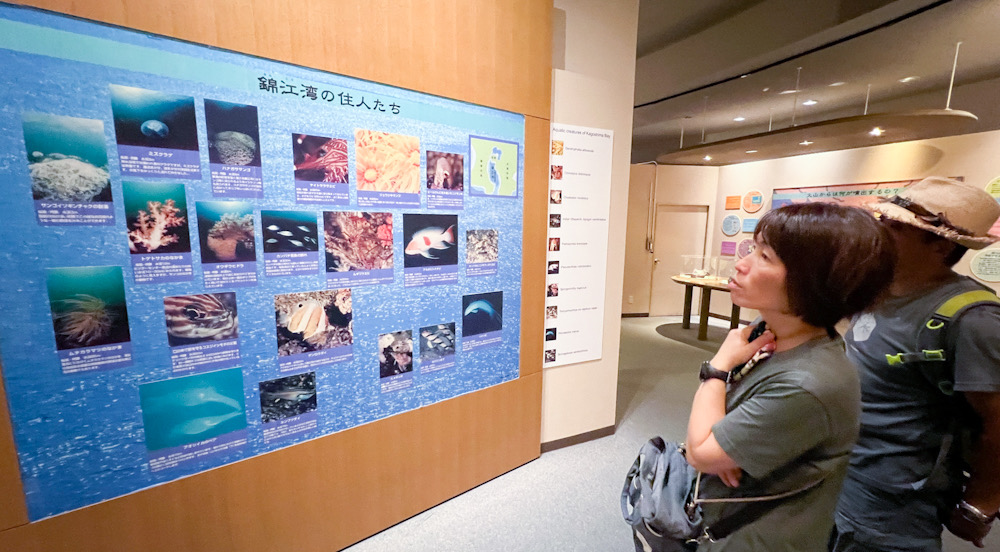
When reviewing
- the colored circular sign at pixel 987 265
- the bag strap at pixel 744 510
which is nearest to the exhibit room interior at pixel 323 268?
the bag strap at pixel 744 510

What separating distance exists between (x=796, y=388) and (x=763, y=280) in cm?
24

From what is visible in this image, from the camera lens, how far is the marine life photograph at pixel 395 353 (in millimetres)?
1863

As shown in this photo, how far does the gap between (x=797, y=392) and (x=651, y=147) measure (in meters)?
9.04

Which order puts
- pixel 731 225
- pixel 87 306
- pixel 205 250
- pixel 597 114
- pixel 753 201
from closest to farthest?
pixel 87 306, pixel 205 250, pixel 597 114, pixel 753 201, pixel 731 225

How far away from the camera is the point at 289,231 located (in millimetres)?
1564

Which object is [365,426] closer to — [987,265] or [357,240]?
[357,240]

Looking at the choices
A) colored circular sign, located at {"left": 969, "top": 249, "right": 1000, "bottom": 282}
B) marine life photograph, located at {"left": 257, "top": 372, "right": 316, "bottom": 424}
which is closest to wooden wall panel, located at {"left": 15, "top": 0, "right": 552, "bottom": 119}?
marine life photograph, located at {"left": 257, "top": 372, "right": 316, "bottom": 424}

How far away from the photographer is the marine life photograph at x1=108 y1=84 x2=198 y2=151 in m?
1.24

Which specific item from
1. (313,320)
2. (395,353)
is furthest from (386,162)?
(395,353)

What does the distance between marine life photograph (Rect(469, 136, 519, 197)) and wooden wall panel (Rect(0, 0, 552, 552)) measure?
0.13m

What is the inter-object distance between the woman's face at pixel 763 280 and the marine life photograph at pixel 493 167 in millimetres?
1430

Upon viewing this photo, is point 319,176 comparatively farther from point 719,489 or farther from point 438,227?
point 719,489

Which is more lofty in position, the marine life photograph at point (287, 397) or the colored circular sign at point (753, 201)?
the colored circular sign at point (753, 201)

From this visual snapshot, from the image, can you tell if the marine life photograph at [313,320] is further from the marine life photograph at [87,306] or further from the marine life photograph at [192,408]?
the marine life photograph at [87,306]
